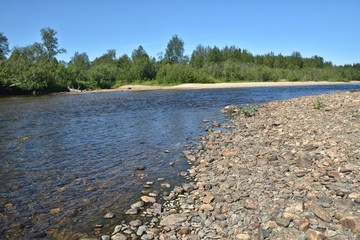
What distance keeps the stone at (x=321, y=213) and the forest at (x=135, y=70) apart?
71848mm

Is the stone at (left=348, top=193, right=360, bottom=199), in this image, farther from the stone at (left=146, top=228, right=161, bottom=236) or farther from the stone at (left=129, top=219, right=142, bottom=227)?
the stone at (left=129, top=219, right=142, bottom=227)

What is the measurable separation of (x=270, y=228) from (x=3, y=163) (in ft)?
38.1

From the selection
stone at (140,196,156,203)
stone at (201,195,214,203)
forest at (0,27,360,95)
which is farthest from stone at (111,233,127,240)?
forest at (0,27,360,95)

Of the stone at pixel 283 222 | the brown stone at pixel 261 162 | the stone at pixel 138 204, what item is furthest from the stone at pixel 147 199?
the brown stone at pixel 261 162

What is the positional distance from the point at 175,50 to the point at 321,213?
155853 millimetres

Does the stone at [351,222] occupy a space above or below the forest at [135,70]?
below

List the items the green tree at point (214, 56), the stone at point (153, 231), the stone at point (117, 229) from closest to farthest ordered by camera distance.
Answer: the stone at point (153, 231) < the stone at point (117, 229) < the green tree at point (214, 56)

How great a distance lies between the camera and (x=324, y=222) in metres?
4.74

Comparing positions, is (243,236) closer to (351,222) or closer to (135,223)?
(351,222)

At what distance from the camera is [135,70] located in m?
115

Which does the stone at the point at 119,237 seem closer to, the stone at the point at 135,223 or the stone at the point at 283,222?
the stone at the point at 135,223

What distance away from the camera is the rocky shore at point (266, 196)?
487 cm

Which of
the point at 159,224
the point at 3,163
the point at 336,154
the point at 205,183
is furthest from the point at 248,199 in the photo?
the point at 3,163

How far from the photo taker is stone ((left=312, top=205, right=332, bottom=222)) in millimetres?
4797
